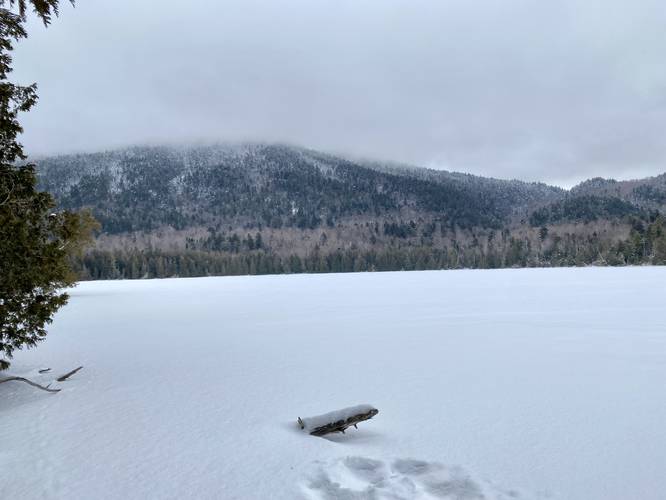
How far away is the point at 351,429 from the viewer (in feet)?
25.1

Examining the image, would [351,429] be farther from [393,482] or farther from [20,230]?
[20,230]

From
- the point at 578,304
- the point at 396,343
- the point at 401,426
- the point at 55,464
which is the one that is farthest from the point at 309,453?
the point at 578,304

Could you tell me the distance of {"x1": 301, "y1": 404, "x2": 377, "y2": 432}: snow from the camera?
7281 mm

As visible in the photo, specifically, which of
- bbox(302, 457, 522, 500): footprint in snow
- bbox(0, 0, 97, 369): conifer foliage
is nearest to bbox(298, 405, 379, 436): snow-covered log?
bbox(302, 457, 522, 500): footprint in snow

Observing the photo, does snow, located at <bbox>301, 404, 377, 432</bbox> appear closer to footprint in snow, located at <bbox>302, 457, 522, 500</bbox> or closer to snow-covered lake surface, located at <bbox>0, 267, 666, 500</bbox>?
snow-covered lake surface, located at <bbox>0, 267, 666, 500</bbox>

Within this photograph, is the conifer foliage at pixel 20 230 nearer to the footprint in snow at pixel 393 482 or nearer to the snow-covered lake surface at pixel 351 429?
the snow-covered lake surface at pixel 351 429

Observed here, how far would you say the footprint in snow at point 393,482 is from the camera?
210 inches

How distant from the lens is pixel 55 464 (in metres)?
6.21

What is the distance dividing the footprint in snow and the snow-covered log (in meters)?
1.05

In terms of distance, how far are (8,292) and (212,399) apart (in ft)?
15.4

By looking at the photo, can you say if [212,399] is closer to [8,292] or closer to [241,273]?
[8,292]

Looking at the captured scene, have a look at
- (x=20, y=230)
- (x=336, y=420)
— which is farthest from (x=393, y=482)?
(x=20, y=230)

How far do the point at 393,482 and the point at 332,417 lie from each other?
1856mm

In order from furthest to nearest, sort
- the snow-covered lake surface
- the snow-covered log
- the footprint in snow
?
1. the snow-covered log
2. the snow-covered lake surface
3. the footprint in snow
